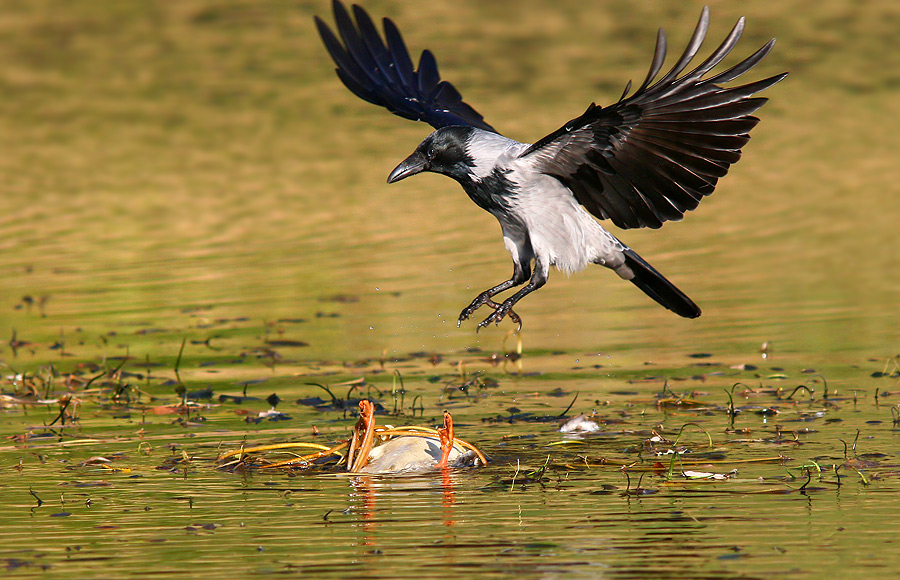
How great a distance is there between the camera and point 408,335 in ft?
32.0

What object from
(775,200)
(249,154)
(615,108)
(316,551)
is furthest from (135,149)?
(316,551)

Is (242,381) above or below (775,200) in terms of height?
below

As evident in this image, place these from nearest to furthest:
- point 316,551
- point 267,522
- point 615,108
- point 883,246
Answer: point 316,551 → point 267,522 → point 615,108 → point 883,246

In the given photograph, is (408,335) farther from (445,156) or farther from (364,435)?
(364,435)

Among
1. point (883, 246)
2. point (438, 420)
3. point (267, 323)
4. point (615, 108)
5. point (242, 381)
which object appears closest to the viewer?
point (615, 108)

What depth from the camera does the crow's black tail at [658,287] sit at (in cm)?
766

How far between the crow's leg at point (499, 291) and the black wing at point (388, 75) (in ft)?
4.08

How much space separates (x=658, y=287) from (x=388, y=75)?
2.59m

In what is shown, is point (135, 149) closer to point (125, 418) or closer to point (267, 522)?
point (125, 418)

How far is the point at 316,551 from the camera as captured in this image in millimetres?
5043

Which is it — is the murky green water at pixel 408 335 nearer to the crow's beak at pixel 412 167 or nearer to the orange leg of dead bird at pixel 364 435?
the orange leg of dead bird at pixel 364 435

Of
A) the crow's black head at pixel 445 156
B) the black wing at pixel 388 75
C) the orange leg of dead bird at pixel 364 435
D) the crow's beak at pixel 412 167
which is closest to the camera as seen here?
the orange leg of dead bird at pixel 364 435

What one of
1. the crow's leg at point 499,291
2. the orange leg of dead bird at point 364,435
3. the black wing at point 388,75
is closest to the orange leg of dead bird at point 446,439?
the orange leg of dead bird at point 364,435

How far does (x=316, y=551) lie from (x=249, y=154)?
1330 centimetres
